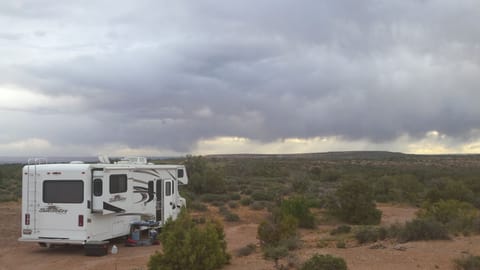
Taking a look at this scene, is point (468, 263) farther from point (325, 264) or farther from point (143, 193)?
point (143, 193)

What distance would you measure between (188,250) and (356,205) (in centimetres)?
1307

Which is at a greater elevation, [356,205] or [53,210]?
[53,210]

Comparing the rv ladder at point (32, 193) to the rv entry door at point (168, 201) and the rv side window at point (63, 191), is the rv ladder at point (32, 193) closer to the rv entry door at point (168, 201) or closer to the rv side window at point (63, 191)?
the rv side window at point (63, 191)

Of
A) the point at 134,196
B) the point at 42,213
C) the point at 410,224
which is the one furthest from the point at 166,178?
the point at 410,224

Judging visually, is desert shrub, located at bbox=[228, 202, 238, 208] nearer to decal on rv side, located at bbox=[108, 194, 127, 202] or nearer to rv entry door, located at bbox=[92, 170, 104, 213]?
decal on rv side, located at bbox=[108, 194, 127, 202]

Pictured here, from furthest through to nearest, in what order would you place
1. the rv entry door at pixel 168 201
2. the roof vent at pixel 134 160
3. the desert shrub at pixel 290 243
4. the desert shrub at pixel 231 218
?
the desert shrub at pixel 231 218, the rv entry door at pixel 168 201, the roof vent at pixel 134 160, the desert shrub at pixel 290 243

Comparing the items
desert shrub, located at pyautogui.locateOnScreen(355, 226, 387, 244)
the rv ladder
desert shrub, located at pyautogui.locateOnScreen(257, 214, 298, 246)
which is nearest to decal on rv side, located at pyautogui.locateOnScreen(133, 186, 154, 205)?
the rv ladder

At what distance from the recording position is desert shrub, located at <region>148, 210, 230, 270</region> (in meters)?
9.84

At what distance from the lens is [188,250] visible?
9875 millimetres

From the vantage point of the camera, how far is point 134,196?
15.4 metres

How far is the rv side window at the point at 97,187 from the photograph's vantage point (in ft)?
45.1

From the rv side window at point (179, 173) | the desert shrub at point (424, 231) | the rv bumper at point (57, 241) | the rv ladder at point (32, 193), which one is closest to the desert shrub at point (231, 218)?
the rv side window at point (179, 173)

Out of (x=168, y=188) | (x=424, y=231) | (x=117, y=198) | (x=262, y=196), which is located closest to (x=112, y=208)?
(x=117, y=198)

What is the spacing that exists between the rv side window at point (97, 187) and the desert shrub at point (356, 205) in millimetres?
11450
